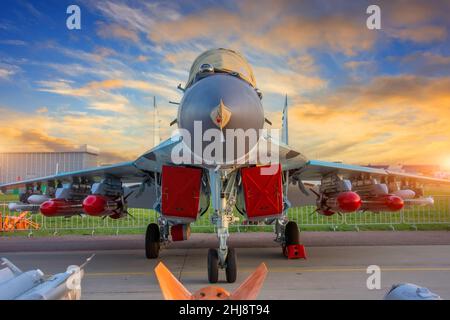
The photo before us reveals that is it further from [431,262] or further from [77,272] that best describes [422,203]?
[77,272]

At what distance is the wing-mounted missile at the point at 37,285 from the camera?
7.60 feet

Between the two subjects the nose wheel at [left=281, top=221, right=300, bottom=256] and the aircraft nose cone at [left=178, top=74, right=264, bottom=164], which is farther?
the nose wheel at [left=281, top=221, right=300, bottom=256]

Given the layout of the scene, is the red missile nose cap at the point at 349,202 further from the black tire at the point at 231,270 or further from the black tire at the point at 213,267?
the black tire at the point at 213,267

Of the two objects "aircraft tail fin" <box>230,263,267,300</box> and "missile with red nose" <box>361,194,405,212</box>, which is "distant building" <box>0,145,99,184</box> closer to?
"missile with red nose" <box>361,194,405,212</box>

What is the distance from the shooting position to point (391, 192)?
10.8 m

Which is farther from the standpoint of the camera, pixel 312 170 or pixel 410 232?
pixel 410 232

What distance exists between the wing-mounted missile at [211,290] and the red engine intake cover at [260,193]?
4595 mm

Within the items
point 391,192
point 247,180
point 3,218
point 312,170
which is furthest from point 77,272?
point 3,218

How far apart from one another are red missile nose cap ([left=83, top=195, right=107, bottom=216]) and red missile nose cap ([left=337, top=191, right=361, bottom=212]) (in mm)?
5137

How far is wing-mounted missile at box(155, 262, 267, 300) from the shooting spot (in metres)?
1.99

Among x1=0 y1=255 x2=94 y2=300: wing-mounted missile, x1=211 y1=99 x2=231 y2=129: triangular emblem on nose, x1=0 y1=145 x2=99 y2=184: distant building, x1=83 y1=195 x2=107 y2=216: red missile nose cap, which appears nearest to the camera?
x1=0 y1=255 x2=94 y2=300: wing-mounted missile

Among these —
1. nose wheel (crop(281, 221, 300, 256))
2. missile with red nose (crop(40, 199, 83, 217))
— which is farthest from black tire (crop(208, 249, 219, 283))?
missile with red nose (crop(40, 199, 83, 217))
